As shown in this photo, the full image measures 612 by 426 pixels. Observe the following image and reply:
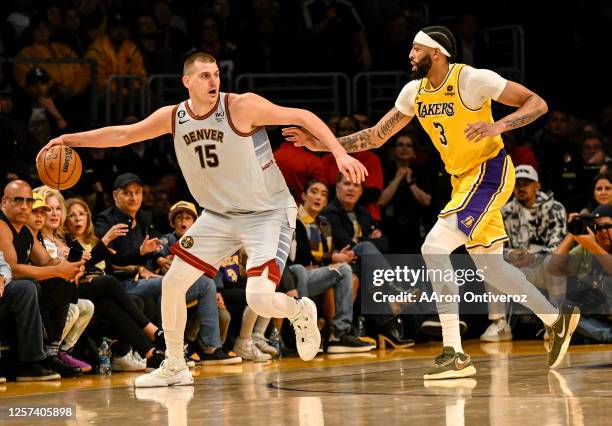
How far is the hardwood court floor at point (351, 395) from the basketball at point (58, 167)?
1408 millimetres

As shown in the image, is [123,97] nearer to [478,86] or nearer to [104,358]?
[104,358]

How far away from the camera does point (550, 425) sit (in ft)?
19.9

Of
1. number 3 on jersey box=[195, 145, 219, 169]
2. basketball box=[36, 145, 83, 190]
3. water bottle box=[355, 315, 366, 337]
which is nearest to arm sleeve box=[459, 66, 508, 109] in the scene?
number 3 on jersey box=[195, 145, 219, 169]

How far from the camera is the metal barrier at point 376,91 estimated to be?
47.1 ft

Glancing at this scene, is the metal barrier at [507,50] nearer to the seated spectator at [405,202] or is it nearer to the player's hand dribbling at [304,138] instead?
the seated spectator at [405,202]

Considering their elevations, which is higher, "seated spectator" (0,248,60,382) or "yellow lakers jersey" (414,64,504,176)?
"yellow lakers jersey" (414,64,504,176)

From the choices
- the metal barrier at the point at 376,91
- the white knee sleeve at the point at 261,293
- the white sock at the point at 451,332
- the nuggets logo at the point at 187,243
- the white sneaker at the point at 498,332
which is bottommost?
the white sneaker at the point at 498,332

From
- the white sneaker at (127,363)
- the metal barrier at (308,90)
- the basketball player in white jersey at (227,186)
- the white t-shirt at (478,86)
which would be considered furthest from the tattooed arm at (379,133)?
the metal barrier at (308,90)

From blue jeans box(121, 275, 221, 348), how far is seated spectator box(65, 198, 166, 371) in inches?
12.1

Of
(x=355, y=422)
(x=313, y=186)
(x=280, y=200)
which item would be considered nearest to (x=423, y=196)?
(x=313, y=186)

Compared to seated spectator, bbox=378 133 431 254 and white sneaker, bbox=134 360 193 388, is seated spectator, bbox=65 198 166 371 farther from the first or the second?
seated spectator, bbox=378 133 431 254

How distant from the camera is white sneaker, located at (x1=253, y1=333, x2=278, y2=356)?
10.8 m

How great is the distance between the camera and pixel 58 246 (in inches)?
393

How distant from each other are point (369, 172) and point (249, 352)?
8.80ft
